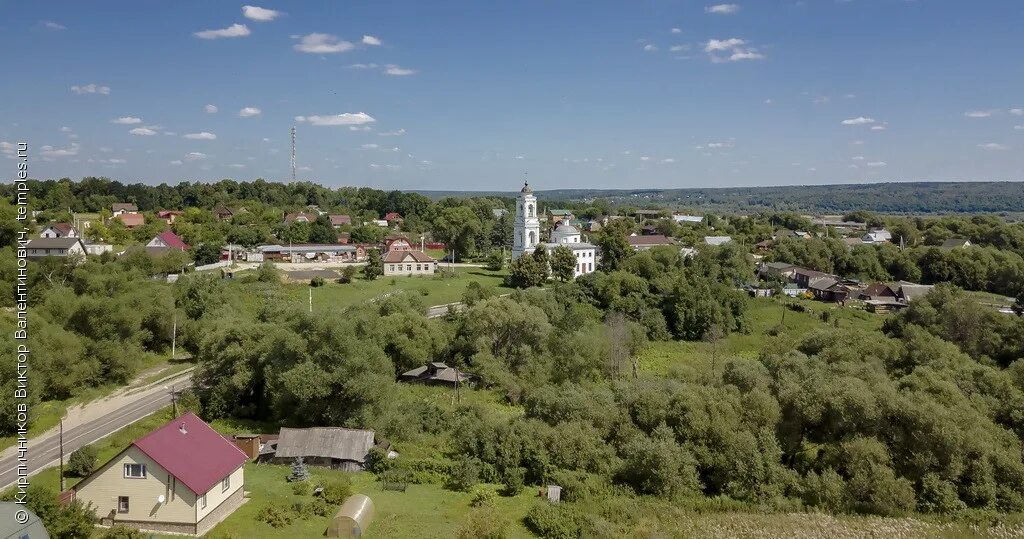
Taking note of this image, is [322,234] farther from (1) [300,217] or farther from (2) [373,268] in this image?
(2) [373,268]

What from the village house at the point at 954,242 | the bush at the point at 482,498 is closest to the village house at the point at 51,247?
the bush at the point at 482,498

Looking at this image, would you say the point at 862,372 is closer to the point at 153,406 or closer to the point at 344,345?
the point at 344,345

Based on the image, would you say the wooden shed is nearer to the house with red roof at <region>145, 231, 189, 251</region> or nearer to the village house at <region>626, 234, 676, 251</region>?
the house with red roof at <region>145, 231, 189, 251</region>

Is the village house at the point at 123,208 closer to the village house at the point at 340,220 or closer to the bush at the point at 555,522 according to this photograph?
the village house at the point at 340,220

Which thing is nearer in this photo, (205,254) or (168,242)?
(205,254)

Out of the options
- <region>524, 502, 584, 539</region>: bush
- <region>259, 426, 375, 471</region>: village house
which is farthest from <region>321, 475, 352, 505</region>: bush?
<region>524, 502, 584, 539</region>: bush

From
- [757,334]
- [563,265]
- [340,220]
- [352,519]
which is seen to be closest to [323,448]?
[352,519]

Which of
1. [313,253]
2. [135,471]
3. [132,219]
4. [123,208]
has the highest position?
[123,208]
